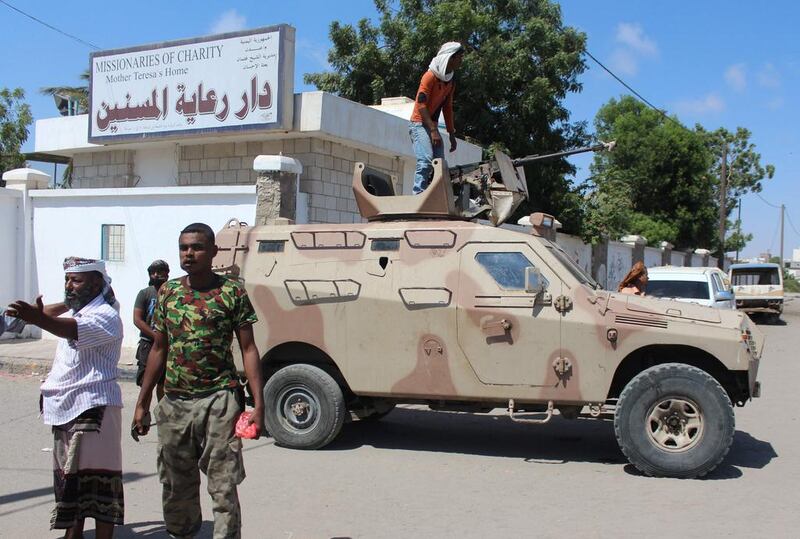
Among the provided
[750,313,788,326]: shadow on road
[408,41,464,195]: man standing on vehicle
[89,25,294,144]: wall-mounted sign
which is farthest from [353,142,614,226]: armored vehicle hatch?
[750,313,788,326]: shadow on road

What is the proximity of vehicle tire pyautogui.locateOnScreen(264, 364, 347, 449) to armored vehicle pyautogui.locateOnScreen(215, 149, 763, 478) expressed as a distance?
1cm

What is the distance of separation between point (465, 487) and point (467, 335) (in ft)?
4.12

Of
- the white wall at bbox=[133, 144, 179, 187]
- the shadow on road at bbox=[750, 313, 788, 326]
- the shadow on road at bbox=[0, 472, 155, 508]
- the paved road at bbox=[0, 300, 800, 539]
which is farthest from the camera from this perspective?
the shadow on road at bbox=[750, 313, 788, 326]

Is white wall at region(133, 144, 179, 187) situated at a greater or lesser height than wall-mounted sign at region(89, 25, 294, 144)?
lesser

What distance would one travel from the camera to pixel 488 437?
Answer: 7.65 metres

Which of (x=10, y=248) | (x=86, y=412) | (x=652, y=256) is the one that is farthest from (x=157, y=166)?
(x=652, y=256)

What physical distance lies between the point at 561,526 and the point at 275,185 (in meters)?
7.15

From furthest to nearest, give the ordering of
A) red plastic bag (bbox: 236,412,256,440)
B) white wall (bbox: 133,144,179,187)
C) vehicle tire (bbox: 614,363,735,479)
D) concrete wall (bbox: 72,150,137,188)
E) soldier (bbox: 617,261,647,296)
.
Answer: concrete wall (bbox: 72,150,137,188), white wall (bbox: 133,144,179,187), soldier (bbox: 617,261,647,296), vehicle tire (bbox: 614,363,735,479), red plastic bag (bbox: 236,412,256,440)

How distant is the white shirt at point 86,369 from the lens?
403 centimetres

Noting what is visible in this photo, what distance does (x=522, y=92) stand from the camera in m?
20.8

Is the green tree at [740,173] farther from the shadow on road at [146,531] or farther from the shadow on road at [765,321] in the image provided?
the shadow on road at [146,531]

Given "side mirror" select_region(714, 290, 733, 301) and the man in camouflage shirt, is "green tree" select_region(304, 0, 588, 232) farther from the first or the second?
the man in camouflage shirt

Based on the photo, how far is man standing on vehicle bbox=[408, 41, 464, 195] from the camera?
7.66m

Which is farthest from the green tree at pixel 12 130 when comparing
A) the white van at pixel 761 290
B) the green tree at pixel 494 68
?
the white van at pixel 761 290
